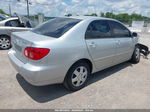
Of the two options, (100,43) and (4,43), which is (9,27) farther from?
(100,43)

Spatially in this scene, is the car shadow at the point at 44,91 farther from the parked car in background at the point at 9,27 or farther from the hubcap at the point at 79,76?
the parked car in background at the point at 9,27

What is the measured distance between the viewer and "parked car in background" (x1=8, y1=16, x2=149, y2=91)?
214cm

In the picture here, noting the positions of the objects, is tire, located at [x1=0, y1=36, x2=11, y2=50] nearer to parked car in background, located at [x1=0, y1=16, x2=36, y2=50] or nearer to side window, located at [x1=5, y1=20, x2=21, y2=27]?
parked car in background, located at [x1=0, y1=16, x2=36, y2=50]

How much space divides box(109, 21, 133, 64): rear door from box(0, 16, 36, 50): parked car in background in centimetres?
398

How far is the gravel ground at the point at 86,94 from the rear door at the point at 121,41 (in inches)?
24.0

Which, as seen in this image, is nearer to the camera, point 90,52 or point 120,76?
point 90,52

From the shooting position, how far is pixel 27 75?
7.21 feet

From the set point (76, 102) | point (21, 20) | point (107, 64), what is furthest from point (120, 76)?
point (21, 20)

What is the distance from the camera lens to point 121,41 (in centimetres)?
352

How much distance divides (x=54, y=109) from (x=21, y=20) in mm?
4415

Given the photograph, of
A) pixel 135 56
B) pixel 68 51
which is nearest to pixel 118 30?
pixel 135 56

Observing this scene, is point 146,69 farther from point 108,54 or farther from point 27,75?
point 27,75

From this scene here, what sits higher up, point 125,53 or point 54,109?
point 125,53

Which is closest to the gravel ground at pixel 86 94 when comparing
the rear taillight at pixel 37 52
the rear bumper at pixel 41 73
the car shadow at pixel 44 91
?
the car shadow at pixel 44 91
